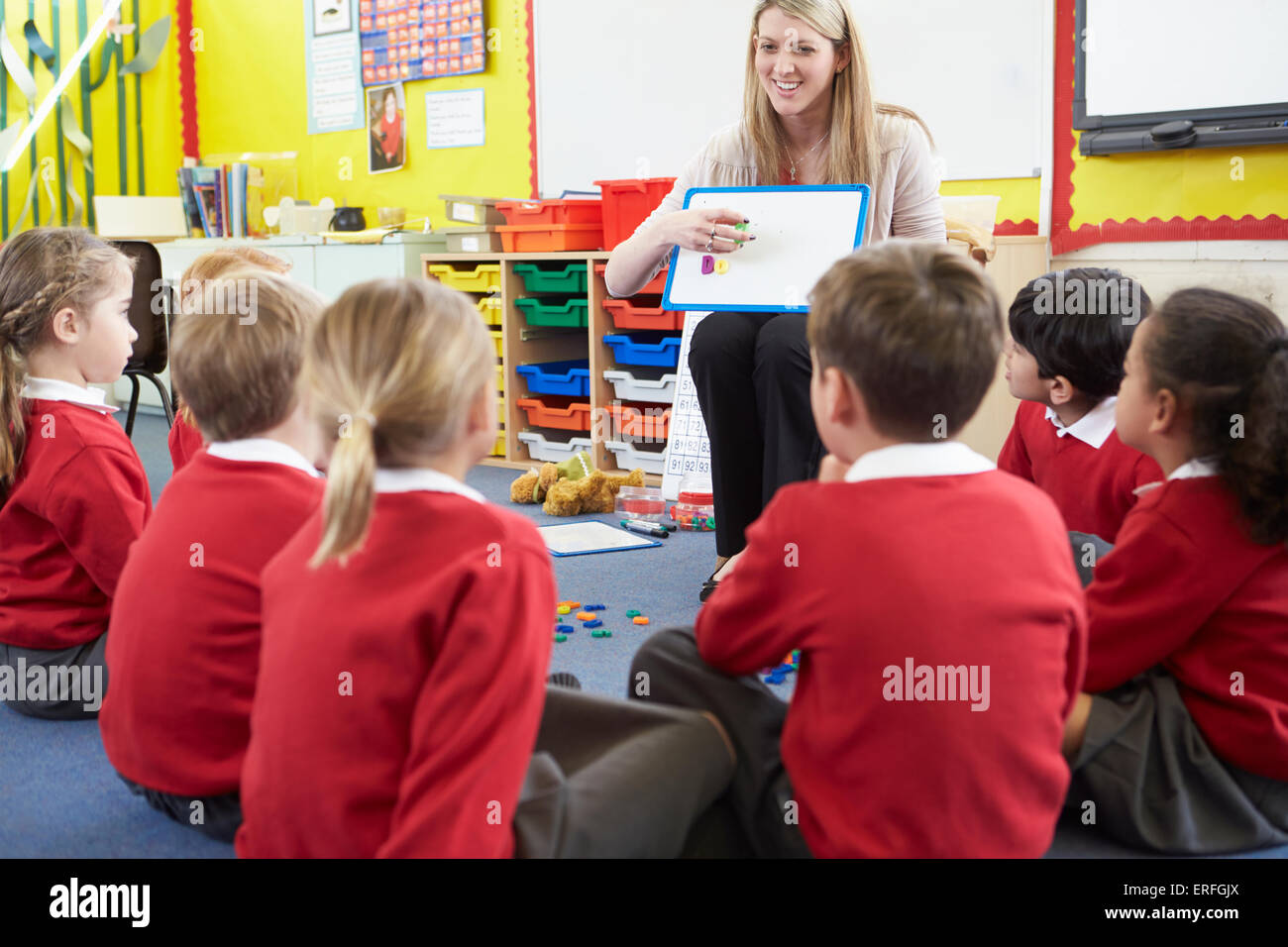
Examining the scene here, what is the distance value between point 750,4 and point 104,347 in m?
2.28

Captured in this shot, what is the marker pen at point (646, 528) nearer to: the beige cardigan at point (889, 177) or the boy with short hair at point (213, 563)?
the beige cardigan at point (889, 177)

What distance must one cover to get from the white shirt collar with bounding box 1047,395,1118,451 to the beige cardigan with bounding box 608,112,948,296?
0.51 meters

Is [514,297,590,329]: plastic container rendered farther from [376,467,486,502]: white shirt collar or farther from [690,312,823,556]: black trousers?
[376,467,486,502]: white shirt collar

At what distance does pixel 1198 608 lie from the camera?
1.12m

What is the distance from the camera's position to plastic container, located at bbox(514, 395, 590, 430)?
11.2 ft

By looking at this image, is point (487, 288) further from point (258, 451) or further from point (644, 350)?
point (258, 451)

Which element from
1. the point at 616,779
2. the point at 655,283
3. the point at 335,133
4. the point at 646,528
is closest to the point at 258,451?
the point at 616,779

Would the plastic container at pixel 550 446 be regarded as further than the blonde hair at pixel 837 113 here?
Yes

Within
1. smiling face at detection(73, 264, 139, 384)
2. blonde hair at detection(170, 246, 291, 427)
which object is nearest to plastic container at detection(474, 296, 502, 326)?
blonde hair at detection(170, 246, 291, 427)

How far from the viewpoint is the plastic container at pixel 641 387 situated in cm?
321

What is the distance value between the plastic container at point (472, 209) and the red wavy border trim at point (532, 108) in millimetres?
389

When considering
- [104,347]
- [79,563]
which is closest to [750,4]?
[104,347]

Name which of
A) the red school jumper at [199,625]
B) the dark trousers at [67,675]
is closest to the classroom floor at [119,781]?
the dark trousers at [67,675]

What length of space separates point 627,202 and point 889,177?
120cm
